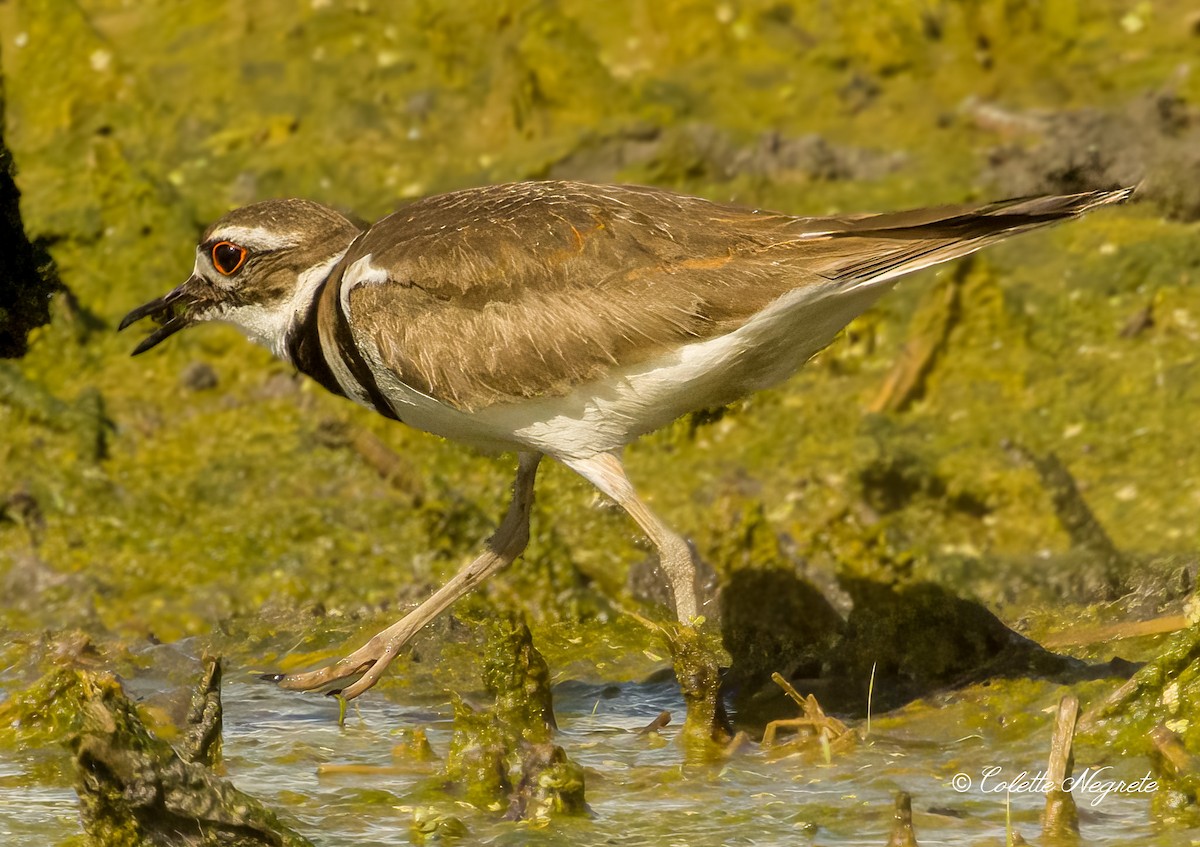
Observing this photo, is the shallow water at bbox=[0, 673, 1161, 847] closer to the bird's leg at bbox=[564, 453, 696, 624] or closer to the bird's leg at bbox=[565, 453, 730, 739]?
the bird's leg at bbox=[565, 453, 730, 739]

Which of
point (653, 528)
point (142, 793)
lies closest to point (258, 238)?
point (653, 528)

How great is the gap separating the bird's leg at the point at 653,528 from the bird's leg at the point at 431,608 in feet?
2.68

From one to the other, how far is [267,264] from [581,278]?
1600 mm

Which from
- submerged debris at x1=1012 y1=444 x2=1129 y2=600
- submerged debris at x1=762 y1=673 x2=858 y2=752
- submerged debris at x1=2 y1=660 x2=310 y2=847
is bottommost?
submerged debris at x1=762 y1=673 x2=858 y2=752

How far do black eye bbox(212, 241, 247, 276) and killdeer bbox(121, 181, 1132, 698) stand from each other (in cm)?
61

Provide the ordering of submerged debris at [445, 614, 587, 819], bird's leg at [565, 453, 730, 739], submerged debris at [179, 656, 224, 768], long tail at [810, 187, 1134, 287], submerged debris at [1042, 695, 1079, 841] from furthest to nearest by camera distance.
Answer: bird's leg at [565, 453, 730, 739] < long tail at [810, 187, 1134, 287] < submerged debris at [179, 656, 224, 768] < submerged debris at [445, 614, 587, 819] < submerged debris at [1042, 695, 1079, 841]

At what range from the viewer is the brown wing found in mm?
6445

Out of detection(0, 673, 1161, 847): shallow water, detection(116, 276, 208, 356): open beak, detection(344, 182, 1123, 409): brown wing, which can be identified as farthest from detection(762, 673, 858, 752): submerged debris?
detection(116, 276, 208, 356): open beak

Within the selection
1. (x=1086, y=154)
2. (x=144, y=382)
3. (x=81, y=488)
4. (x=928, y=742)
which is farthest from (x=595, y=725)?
(x=1086, y=154)

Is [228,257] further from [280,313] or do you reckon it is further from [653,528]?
[653,528]

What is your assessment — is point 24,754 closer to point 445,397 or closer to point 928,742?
point 445,397

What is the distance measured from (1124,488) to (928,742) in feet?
11.4

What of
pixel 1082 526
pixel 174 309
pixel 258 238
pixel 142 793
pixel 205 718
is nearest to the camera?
pixel 142 793

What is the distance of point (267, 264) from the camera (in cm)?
741
